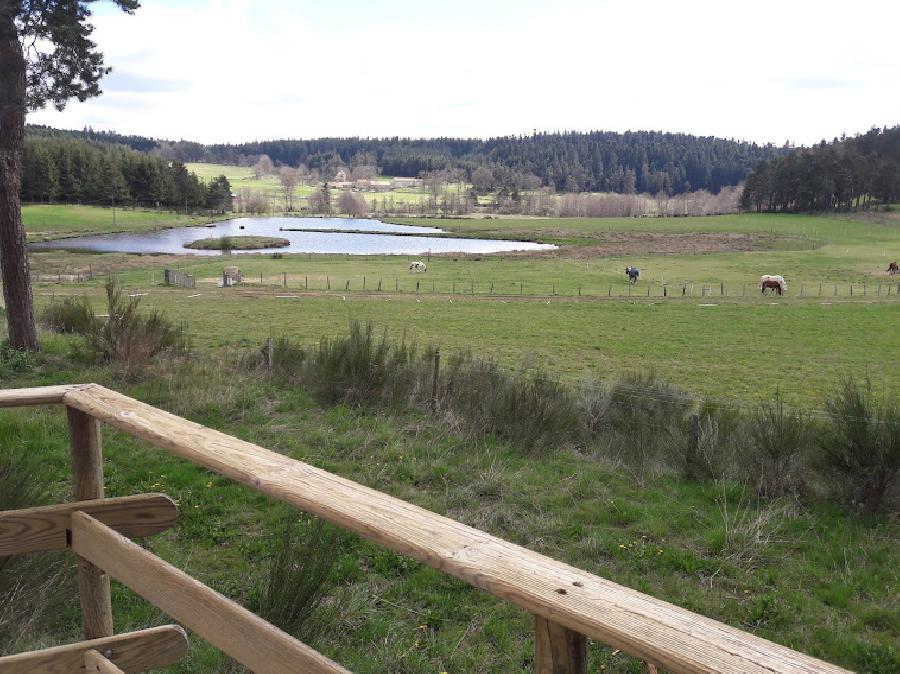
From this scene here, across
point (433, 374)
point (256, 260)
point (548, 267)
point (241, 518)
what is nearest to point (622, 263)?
point (548, 267)

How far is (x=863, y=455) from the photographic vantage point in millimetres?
7227

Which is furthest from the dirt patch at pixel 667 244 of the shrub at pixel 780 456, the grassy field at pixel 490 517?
the shrub at pixel 780 456

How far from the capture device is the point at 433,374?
10.8 metres

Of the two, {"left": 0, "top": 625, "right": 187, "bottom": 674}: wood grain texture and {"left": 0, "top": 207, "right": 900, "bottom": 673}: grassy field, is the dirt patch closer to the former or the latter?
{"left": 0, "top": 207, "right": 900, "bottom": 673}: grassy field

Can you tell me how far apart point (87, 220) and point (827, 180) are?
336ft

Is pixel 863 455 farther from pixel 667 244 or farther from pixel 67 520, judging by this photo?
pixel 667 244

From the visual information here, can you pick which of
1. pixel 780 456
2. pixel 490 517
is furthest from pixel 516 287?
pixel 490 517

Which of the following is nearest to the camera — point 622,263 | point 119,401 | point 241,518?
point 119,401

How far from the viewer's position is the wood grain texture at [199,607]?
6.00ft

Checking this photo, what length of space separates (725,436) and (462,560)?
8.24 meters

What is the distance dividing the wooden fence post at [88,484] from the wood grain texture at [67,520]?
0.11 m

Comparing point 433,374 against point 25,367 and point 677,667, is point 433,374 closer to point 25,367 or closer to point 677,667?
point 25,367

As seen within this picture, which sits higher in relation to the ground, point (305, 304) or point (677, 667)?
point (677, 667)

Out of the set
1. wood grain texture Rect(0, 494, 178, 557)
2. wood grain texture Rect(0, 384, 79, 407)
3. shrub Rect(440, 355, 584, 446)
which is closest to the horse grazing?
shrub Rect(440, 355, 584, 446)
